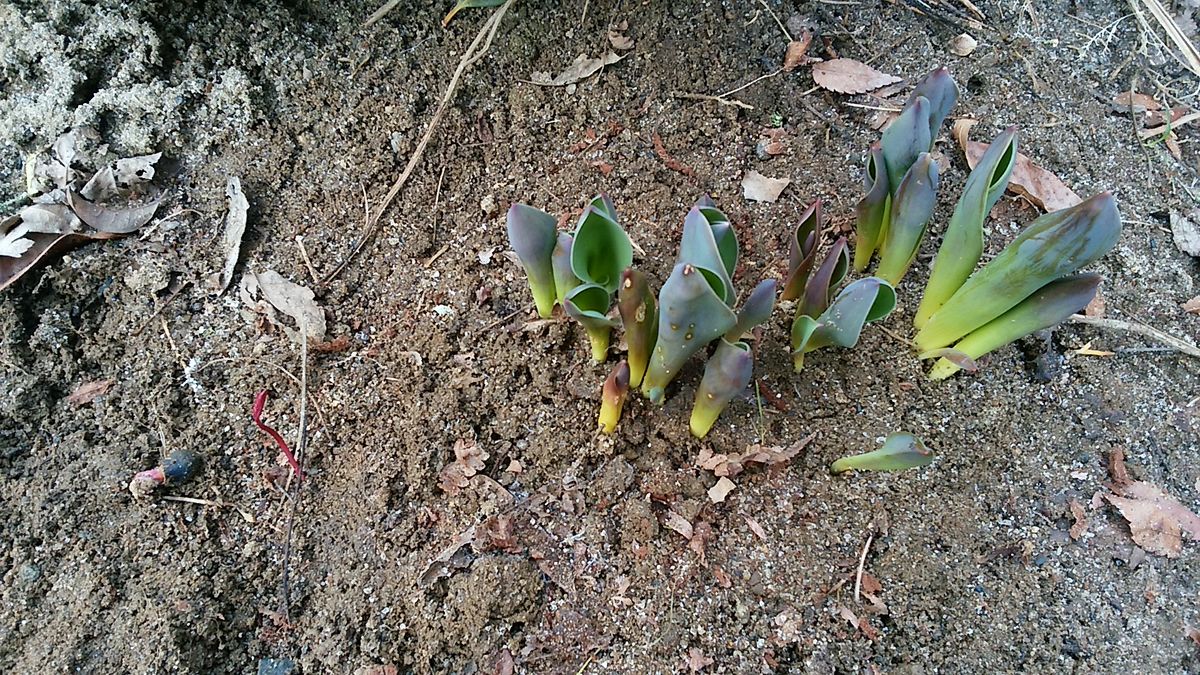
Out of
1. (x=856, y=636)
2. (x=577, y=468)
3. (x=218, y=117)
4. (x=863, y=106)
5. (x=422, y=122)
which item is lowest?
(x=856, y=636)

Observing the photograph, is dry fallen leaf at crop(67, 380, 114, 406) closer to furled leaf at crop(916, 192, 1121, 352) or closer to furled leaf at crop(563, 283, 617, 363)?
furled leaf at crop(563, 283, 617, 363)

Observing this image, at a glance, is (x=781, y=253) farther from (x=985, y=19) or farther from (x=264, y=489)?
(x=264, y=489)

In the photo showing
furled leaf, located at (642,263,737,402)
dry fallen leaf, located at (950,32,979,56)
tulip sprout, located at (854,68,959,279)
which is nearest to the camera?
furled leaf, located at (642,263,737,402)

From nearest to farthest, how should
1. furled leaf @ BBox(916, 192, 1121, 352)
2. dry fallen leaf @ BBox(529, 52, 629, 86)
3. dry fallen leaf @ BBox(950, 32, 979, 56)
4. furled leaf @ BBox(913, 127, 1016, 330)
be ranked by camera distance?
furled leaf @ BBox(916, 192, 1121, 352) < furled leaf @ BBox(913, 127, 1016, 330) < dry fallen leaf @ BBox(529, 52, 629, 86) < dry fallen leaf @ BBox(950, 32, 979, 56)

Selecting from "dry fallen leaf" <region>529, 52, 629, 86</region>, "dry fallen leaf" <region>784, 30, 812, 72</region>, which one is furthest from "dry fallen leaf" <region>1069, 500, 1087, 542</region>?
"dry fallen leaf" <region>529, 52, 629, 86</region>

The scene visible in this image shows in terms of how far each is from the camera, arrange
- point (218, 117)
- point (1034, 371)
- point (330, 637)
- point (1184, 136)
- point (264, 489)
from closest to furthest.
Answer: point (330, 637)
point (264, 489)
point (1034, 371)
point (218, 117)
point (1184, 136)

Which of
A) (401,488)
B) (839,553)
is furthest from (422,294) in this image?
(839,553)

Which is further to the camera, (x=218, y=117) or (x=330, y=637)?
(x=218, y=117)
